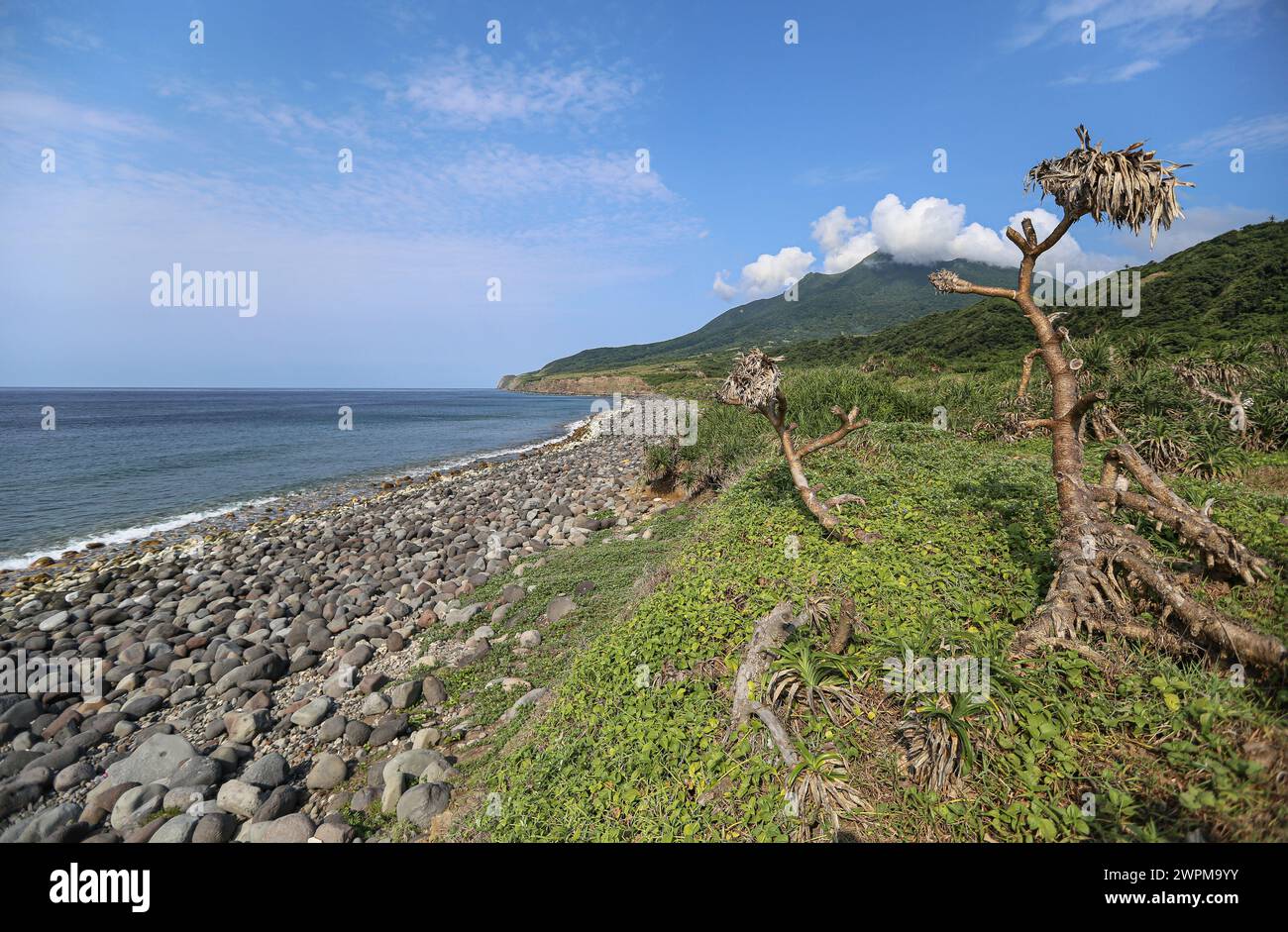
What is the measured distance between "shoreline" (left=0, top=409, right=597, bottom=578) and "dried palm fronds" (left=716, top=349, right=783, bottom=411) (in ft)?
60.2

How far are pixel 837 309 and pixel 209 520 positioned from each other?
158 meters

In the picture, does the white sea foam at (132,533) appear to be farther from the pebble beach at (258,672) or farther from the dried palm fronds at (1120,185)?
the dried palm fronds at (1120,185)

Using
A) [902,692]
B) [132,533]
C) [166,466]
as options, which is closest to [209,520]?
[132,533]

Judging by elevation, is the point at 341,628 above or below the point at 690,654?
below

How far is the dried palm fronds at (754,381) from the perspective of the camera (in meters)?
6.41

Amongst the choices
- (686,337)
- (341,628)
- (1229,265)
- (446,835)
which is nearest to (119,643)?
(341,628)

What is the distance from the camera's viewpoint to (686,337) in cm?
19950

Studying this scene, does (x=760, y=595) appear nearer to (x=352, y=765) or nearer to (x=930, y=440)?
(x=352, y=765)

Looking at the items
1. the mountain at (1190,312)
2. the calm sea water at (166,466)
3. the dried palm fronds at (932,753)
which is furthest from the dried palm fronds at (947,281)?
the calm sea water at (166,466)

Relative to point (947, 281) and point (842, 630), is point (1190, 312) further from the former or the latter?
point (842, 630)

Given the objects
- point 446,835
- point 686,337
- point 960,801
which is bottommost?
point 446,835

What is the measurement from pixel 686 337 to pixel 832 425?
628 feet

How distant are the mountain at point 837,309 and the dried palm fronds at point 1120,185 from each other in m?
110

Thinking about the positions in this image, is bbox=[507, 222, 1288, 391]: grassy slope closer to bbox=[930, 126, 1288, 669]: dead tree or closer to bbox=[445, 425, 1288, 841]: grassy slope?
bbox=[930, 126, 1288, 669]: dead tree
